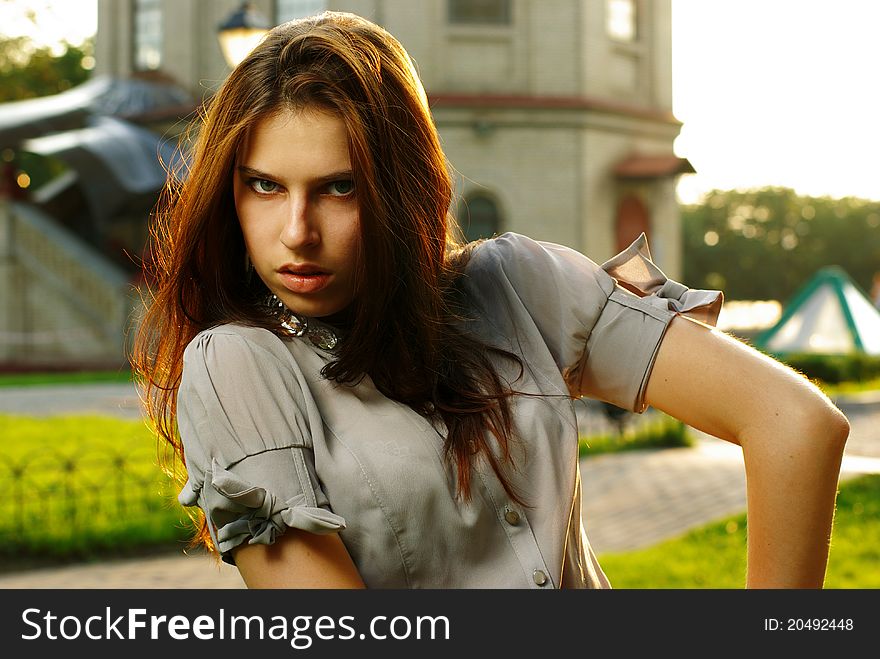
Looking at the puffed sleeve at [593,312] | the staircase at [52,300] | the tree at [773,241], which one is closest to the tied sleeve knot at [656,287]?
the puffed sleeve at [593,312]

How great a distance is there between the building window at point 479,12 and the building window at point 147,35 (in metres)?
7.67

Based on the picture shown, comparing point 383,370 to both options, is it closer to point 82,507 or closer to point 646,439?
point 82,507

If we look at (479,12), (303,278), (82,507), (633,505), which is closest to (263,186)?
(303,278)

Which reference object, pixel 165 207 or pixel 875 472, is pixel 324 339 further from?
pixel 875 472

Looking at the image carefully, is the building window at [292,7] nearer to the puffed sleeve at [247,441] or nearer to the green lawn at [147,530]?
the green lawn at [147,530]

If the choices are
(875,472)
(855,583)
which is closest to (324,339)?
(855,583)

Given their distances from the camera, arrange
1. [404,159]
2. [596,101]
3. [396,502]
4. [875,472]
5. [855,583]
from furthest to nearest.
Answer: [596,101]
[875,472]
[855,583]
[404,159]
[396,502]

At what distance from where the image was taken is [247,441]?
1553mm

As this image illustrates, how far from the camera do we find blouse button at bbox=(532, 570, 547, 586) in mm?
1666

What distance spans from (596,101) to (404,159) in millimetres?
24173

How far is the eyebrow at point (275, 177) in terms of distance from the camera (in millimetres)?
1627

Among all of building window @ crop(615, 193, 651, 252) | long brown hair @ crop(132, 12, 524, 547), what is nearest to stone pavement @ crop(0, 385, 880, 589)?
long brown hair @ crop(132, 12, 524, 547)
